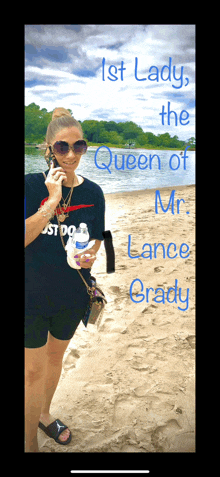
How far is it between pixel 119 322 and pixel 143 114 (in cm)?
197

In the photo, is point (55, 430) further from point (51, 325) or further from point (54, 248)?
point (54, 248)

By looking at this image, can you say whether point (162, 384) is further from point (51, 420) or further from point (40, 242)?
point (40, 242)

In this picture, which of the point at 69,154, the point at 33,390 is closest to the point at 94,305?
the point at 33,390

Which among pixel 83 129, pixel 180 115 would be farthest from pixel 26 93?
pixel 180 115

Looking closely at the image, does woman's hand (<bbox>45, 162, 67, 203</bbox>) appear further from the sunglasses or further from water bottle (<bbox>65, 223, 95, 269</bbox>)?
water bottle (<bbox>65, 223, 95, 269</bbox>)

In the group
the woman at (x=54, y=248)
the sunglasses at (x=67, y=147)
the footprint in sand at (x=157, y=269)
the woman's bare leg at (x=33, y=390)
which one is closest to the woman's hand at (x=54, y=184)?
the woman at (x=54, y=248)

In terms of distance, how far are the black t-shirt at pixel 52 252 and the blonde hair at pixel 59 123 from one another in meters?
0.23

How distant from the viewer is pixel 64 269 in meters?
2.04

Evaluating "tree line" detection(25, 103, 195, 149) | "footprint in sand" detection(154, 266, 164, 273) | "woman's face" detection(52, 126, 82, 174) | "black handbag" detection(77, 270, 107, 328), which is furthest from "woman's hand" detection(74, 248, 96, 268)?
"footprint in sand" detection(154, 266, 164, 273)

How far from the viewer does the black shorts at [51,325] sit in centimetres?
203

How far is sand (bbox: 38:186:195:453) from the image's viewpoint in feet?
7.85

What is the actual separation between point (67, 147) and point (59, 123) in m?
0.14

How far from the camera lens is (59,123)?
198 cm

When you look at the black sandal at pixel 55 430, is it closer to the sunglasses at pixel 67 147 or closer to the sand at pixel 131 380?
the sand at pixel 131 380
